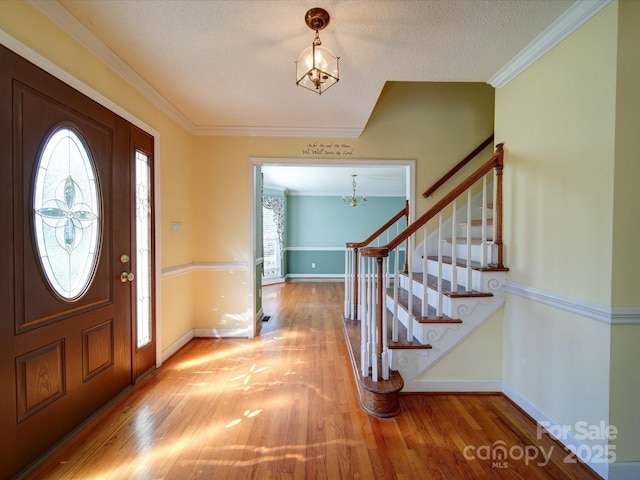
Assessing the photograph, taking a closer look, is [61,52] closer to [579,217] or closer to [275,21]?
[275,21]

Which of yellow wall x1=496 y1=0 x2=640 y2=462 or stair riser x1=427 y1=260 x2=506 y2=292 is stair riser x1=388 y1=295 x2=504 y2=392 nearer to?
stair riser x1=427 y1=260 x2=506 y2=292

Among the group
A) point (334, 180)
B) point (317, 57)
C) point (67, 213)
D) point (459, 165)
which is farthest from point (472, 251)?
point (334, 180)

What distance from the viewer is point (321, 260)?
7.41 m

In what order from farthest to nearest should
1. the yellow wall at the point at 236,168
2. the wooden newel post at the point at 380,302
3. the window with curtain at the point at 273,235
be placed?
the window with curtain at the point at 273,235
the yellow wall at the point at 236,168
the wooden newel post at the point at 380,302

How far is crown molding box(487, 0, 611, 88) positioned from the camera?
1.43 meters

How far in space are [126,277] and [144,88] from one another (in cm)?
157

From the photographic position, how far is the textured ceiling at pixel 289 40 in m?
1.48

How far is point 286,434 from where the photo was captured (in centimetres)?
166

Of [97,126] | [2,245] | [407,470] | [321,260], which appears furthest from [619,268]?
[321,260]

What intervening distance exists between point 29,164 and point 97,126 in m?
0.57

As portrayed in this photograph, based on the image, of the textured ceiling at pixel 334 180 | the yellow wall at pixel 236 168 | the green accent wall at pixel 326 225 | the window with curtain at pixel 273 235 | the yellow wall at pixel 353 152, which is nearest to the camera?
the yellow wall at pixel 236 168

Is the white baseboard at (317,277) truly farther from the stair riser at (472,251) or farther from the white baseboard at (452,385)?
the white baseboard at (452,385)

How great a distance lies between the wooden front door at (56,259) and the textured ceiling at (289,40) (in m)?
0.51

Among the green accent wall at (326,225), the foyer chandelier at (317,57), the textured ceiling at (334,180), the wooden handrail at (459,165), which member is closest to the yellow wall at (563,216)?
the wooden handrail at (459,165)
